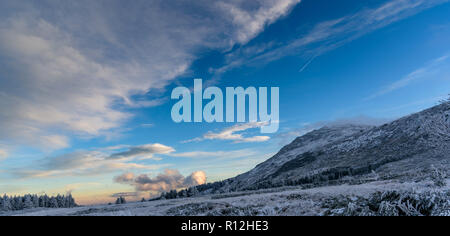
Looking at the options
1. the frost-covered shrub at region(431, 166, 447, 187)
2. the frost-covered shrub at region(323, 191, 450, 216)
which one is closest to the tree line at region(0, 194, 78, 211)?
the frost-covered shrub at region(323, 191, 450, 216)

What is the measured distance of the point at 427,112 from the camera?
180000 millimetres

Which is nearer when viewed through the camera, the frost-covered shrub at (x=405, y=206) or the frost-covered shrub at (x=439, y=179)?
the frost-covered shrub at (x=405, y=206)

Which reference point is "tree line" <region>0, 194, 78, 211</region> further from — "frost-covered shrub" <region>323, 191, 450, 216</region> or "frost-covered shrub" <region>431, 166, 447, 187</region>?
"frost-covered shrub" <region>431, 166, 447, 187</region>

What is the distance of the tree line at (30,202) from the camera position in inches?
4255

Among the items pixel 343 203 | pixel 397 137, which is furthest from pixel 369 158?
pixel 343 203

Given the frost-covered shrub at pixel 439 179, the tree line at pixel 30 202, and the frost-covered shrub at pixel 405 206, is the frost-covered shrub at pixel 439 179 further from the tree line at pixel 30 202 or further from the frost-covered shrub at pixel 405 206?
the tree line at pixel 30 202


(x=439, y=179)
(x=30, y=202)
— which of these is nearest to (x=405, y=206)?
(x=439, y=179)

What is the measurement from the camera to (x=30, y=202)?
11256 centimetres

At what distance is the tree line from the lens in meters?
108

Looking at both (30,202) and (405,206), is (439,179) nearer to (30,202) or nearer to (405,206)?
(405,206)

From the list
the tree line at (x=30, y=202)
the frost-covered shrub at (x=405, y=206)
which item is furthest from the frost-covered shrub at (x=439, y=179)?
the tree line at (x=30, y=202)
